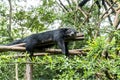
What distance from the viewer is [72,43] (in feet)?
23.5

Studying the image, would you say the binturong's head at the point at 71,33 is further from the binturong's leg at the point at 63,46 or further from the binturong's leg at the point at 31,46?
the binturong's leg at the point at 31,46

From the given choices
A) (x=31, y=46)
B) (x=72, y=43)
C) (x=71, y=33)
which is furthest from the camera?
(x=72, y=43)

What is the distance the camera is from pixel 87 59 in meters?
1.73

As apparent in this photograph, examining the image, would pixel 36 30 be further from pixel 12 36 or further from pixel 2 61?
pixel 2 61

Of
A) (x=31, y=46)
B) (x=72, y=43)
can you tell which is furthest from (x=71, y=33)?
(x=72, y=43)

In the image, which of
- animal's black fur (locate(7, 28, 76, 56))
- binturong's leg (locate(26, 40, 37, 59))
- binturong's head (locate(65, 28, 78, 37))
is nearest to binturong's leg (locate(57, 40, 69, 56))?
animal's black fur (locate(7, 28, 76, 56))

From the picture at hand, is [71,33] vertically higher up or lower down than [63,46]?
higher up

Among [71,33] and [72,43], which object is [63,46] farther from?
[72,43]

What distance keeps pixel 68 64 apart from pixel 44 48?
129 cm

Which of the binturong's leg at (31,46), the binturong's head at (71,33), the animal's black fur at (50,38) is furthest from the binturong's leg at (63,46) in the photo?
the binturong's leg at (31,46)

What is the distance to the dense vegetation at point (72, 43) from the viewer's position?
1685mm

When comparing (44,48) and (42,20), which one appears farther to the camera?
(42,20)

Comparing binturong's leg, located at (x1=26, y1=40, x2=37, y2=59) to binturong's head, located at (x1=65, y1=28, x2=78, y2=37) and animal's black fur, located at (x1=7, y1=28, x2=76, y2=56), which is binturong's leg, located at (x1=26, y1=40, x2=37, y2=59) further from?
binturong's head, located at (x1=65, y1=28, x2=78, y2=37)

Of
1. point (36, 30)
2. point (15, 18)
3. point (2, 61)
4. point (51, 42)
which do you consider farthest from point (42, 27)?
point (2, 61)
